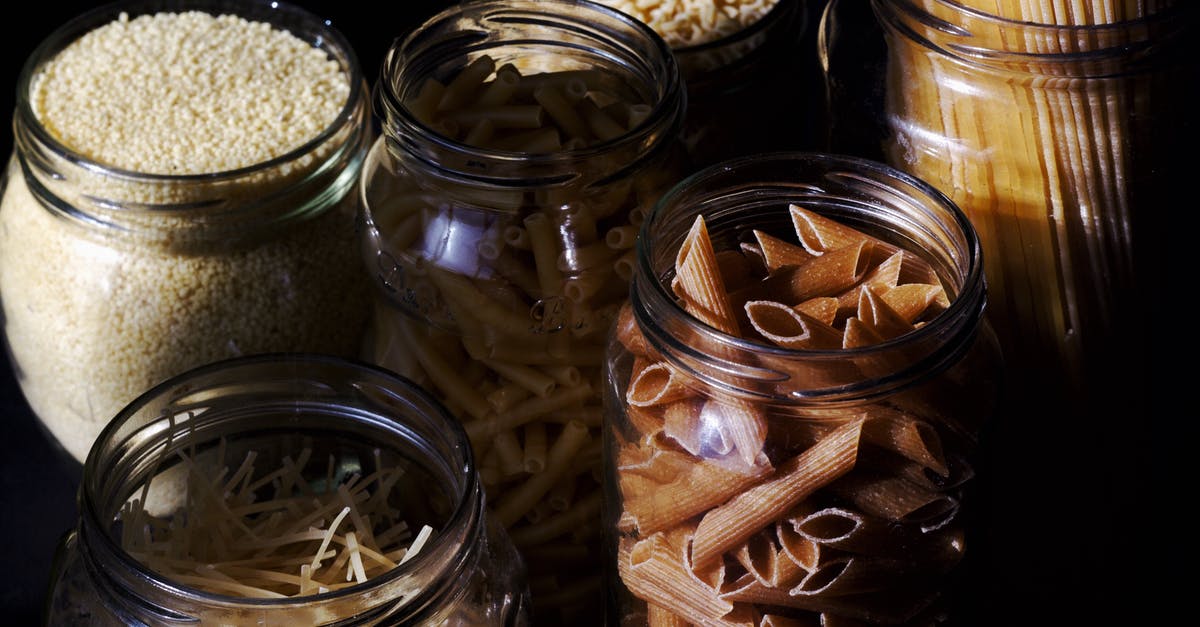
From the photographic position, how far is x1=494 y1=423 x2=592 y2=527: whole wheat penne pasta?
805 millimetres

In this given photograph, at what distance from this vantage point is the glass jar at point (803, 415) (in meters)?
0.61

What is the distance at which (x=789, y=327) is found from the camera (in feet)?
2.07

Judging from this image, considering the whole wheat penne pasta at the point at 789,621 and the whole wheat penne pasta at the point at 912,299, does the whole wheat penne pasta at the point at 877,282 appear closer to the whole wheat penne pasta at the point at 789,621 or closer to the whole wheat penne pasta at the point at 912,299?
the whole wheat penne pasta at the point at 912,299

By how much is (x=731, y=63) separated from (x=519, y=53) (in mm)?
151

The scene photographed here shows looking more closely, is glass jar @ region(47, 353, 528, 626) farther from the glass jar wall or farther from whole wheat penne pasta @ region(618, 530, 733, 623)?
the glass jar wall

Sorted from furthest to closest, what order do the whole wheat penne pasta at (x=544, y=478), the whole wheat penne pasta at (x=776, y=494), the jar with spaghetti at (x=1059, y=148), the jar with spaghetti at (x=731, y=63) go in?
the jar with spaghetti at (x=731, y=63), the whole wheat penne pasta at (x=544, y=478), the jar with spaghetti at (x=1059, y=148), the whole wheat penne pasta at (x=776, y=494)

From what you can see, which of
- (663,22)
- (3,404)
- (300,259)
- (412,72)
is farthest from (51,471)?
(663,22)

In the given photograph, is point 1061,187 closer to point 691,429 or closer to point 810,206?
point 810,206

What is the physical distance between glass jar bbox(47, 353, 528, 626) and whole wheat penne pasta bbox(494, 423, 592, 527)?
0.04 meters

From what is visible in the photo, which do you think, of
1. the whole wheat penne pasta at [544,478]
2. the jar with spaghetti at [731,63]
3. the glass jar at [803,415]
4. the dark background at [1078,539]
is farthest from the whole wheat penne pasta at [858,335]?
the jar with spaghetti at [731,63]

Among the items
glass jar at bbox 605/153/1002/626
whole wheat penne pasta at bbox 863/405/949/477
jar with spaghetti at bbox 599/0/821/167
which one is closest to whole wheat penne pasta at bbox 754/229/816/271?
glass jar at bbox 605/153/1002/626

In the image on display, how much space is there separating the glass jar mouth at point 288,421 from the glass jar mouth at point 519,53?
0.14 metres

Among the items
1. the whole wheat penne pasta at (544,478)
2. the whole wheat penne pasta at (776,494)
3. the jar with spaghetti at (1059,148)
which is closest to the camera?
the whole wheat penne pasta at (776,494)

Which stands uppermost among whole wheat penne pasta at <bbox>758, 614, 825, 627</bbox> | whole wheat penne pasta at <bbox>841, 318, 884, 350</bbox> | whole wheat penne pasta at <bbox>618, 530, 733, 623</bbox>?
whole wheat penne pasta at <bbox>841, 318, 884, 350</bbox>
